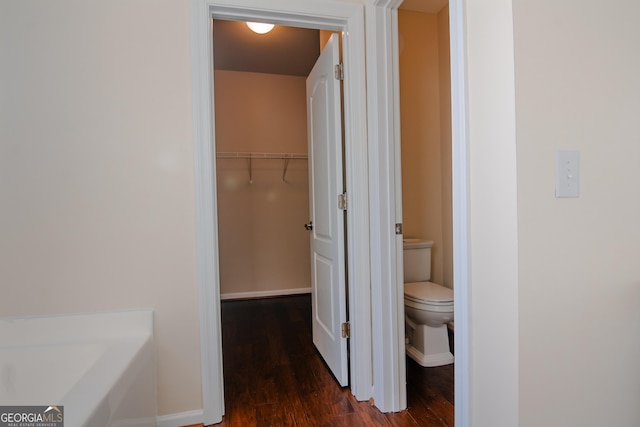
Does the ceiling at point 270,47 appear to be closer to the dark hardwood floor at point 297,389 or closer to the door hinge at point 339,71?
the door hinge at point 339,71

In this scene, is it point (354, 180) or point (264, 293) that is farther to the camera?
point (264, 293)

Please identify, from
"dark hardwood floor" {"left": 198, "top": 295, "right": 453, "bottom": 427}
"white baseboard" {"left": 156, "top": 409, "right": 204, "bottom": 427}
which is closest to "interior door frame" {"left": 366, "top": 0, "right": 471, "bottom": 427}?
"dark hardwood floor" {"left": 198, "top": 295, "right": 453, "bottom": 427}

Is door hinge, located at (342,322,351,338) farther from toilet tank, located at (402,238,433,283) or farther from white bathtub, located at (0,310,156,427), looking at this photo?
white bathtub, located at (0,310,156,427)

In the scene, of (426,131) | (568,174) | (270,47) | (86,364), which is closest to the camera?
(568,174)

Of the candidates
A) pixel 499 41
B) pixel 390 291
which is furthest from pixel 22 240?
pixel 499 41

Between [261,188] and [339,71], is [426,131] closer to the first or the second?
[339,71]

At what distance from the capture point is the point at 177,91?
5.24 ft

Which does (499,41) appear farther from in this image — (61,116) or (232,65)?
(232,65)

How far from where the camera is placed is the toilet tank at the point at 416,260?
246cm

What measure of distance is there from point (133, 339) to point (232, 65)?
3180mm

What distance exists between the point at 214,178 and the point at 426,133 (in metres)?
1.84

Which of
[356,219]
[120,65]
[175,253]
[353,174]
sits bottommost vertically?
[175,253]

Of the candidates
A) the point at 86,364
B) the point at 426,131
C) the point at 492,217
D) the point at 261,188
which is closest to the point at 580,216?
the point at 492,217

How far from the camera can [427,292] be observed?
2174 millimetres
